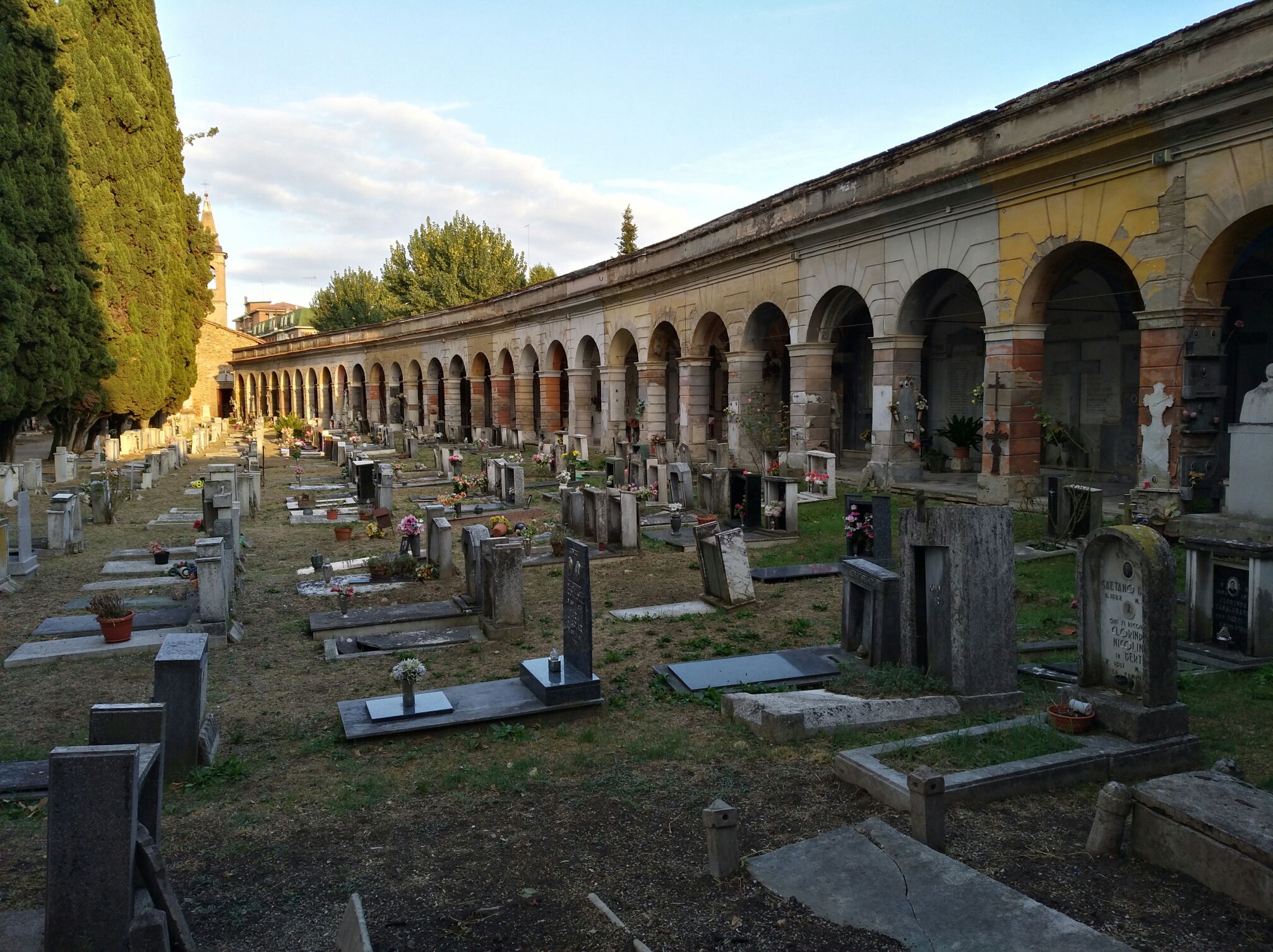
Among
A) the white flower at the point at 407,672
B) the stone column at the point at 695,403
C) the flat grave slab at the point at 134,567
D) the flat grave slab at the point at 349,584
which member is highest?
the stone column at the point at 695,403

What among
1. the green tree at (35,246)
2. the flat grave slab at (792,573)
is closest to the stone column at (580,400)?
the green tree at (35,246)

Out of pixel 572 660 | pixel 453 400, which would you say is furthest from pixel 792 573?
pixel 453 400

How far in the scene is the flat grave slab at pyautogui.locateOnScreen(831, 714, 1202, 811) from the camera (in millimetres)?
4719

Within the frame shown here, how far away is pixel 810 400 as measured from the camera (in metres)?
18.8

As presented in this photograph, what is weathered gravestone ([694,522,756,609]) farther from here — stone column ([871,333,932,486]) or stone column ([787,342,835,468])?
stone column ([787,342,835,468])

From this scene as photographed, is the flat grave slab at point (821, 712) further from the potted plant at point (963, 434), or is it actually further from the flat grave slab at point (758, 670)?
the potted plant at point (963, 434)

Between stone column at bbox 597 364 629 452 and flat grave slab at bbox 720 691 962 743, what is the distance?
73.6ft

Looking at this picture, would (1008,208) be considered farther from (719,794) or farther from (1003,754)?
(719,794)

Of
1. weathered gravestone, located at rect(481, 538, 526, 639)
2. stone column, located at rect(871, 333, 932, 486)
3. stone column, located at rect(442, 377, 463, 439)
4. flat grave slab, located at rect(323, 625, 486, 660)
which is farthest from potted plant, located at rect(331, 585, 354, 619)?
stone column, located at rect(442, 377, 463, 439)

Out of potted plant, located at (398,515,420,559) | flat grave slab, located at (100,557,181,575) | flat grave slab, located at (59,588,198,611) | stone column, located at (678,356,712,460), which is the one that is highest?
stone column, located at (678,356,712,460)

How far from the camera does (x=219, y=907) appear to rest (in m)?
4.02

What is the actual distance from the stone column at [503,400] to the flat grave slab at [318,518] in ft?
62.1

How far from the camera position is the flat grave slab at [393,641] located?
8.13 metres

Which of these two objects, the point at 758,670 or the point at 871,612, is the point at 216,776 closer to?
the point at 758,670
